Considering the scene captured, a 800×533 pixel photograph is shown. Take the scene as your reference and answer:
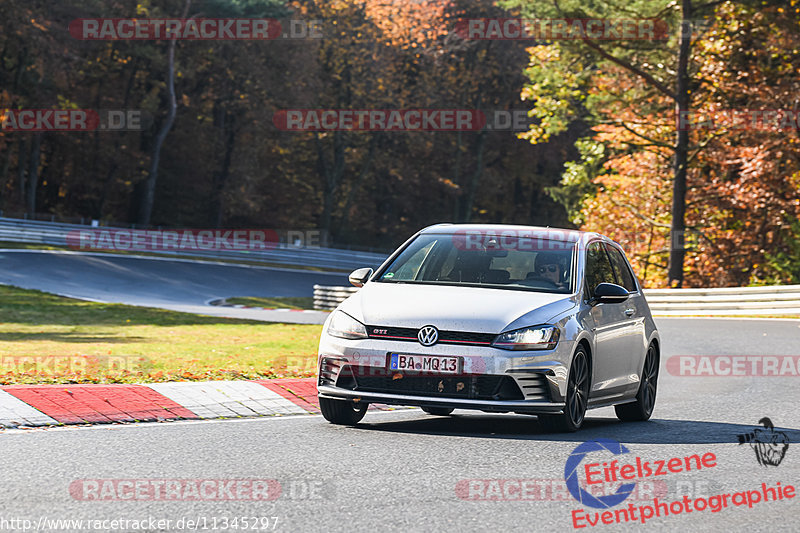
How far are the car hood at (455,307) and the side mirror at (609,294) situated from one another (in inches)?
15.1

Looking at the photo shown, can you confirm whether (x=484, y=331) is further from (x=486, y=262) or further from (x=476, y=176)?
(x=476, y=176)

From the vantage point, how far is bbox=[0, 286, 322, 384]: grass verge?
41.1ft

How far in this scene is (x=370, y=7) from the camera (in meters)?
68.7

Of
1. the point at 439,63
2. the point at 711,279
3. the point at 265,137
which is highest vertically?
the point at 439,63

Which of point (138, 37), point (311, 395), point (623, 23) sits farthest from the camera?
point (138, 37)

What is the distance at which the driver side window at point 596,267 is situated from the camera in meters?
10.6

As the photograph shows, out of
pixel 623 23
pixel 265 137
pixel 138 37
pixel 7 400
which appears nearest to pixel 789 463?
pixel 7 400

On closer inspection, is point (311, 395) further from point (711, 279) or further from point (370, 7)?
point (370, 7)

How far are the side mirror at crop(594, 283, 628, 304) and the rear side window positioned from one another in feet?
4.16

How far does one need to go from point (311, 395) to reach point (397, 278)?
6.45 ft

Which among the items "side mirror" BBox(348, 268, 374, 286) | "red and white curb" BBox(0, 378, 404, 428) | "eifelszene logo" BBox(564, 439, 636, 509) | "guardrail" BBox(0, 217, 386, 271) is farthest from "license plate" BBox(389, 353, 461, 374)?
"guardrail" BBox(0, 217, 386, 271)

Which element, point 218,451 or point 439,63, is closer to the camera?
point 218,451

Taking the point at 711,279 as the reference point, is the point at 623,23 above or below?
above

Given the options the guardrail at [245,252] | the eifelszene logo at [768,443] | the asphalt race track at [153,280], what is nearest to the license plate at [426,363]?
the eifelszene logo at [768,443]
